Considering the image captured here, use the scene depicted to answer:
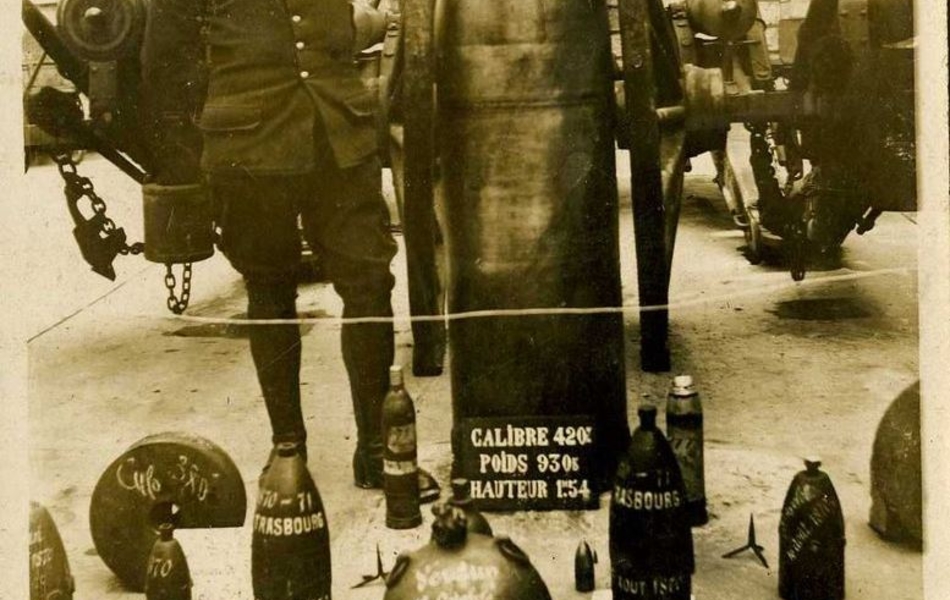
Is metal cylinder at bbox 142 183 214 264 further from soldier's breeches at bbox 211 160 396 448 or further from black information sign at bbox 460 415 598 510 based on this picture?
black information sign at bbox 460 415 598 510

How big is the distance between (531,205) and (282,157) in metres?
0.84

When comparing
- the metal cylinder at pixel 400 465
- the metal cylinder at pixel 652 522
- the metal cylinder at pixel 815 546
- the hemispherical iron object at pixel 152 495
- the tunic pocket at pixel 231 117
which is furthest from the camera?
the metal cylinder at pixel 400 465

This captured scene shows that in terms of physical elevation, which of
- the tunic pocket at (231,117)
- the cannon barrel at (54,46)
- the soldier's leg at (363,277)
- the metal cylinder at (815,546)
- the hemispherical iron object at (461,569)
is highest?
the cannon barrel at (54,46)

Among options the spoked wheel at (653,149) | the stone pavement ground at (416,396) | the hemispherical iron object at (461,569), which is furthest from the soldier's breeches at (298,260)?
the hemispherical iron object at (461,569)

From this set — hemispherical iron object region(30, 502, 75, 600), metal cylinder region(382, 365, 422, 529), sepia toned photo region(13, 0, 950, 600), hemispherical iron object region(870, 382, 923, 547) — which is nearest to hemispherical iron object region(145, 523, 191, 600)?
sepia toned photo region(13, 0, 950, 600)

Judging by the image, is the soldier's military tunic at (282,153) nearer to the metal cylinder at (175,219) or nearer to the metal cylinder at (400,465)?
the metal cylinder at (175,219)

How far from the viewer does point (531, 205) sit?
3992 mm

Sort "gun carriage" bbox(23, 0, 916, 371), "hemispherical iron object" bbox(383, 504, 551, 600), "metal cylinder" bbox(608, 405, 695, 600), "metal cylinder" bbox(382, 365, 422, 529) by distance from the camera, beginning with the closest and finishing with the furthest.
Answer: "hemispherical iron object" bbox(383, 504, 551, 600), "metal cylinder" bbox(608, 405, 695, 600), "metal cylinder" bbox(382, 365, 422, 529), "gun carriage" bbox(23, 0, 916, 371)

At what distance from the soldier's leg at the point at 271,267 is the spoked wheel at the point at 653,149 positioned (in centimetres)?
121

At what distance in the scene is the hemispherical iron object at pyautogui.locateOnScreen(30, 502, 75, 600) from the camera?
346 cm

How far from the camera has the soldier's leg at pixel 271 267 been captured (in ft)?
12.8

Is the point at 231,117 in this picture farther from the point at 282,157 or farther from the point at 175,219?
the point at 175,219

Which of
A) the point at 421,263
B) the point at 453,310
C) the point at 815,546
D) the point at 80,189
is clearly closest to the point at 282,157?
the point at 421,263

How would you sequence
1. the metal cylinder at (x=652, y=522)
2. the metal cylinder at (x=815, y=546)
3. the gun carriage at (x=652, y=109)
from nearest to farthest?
the metal cylinder at (x=652, y=522)
the metal cylinder at (x=815, y=546)
the gun carriage at (x=652, y=109)
